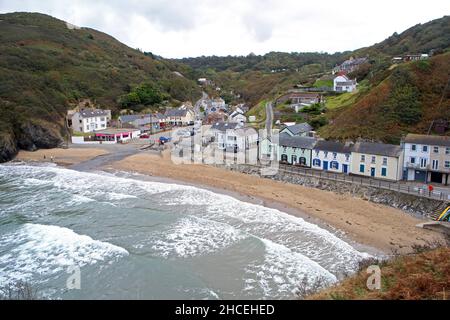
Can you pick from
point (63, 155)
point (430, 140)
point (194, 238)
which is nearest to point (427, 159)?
point (430, 140)

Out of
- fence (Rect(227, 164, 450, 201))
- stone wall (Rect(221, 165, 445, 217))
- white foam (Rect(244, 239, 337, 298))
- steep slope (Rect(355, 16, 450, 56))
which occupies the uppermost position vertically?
steep slope (Rect(355, 16, 450, 56))

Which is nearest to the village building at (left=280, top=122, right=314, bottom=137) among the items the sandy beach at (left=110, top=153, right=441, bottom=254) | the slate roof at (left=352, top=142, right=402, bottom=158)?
the sandy beach at (left=110, top=153, right=441, bottom=254)

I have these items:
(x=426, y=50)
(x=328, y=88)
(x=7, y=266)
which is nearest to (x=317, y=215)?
(x=7, y=266)

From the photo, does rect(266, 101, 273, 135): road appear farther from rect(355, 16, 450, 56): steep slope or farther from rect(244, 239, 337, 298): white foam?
rect(244, 239, 337, 298): white foam

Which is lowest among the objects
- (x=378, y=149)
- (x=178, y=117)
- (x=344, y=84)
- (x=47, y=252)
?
(x=47, y=252)

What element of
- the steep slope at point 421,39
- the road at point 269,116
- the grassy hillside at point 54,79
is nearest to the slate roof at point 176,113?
the grassy hillside at point 54,79

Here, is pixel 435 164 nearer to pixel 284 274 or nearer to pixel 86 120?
pixel 284 274
